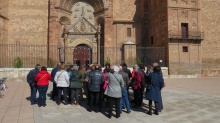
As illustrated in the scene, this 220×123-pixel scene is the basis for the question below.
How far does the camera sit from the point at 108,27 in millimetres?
24500

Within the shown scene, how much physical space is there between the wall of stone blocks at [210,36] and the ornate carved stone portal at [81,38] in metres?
12.0

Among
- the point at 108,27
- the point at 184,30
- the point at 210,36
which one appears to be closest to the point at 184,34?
the point at 184,30

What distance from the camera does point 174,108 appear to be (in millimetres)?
7617

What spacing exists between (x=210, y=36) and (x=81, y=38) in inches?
580

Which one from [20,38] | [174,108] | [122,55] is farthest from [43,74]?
[20,38]

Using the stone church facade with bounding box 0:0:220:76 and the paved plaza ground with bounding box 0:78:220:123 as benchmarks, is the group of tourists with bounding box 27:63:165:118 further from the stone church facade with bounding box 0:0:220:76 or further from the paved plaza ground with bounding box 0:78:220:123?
the stone church facade with bounding box 0:0:220:76

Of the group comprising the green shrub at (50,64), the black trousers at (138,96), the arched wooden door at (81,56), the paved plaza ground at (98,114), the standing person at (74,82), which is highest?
the arched wooden door at (81,56)

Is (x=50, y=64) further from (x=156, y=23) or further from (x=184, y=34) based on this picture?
(x=184, y=34)

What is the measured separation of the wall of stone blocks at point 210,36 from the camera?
23.8m

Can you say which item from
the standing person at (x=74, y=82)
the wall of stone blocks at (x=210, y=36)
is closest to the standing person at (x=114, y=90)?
the standing person at (x=74, y=82)

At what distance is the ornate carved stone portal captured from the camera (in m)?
24.2

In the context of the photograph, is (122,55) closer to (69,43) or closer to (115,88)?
(69,43)

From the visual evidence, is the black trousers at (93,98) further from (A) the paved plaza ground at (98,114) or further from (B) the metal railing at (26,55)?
(B) the metal railing at (26,55)

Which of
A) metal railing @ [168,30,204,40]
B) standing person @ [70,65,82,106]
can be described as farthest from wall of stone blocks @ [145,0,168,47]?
standing person @ [70,65,82,106]
